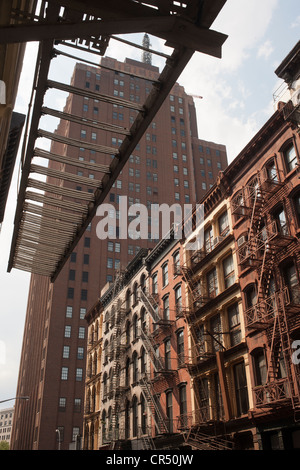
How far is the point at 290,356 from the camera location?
73.4 ft

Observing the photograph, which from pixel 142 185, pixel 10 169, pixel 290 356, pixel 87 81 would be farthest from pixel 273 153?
pixel 87 81

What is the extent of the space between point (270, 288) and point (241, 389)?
20.6 ft

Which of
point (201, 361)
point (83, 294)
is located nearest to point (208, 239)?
point (201, 361)

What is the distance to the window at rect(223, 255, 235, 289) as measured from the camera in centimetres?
2991

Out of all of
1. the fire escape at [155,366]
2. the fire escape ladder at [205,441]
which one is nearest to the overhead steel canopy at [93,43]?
the fire escape ladder at [205,441]

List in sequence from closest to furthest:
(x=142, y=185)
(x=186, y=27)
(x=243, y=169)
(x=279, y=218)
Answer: (x=186, y=27) → (x=279, y=218) → (x=243, y=169) → (x=142, y=185)

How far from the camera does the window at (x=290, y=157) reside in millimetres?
26000

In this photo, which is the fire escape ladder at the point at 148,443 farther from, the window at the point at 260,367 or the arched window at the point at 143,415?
the window at the point at 260,367

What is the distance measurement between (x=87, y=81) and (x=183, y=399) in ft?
297

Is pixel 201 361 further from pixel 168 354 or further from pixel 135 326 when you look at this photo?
pixel 135 326

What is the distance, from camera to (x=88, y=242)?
89.8 m

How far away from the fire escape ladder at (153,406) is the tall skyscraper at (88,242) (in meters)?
34.0

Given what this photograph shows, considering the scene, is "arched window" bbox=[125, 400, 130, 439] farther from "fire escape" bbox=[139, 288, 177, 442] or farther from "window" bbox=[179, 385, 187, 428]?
"window" bbox=[179, 385, 187, 428]
